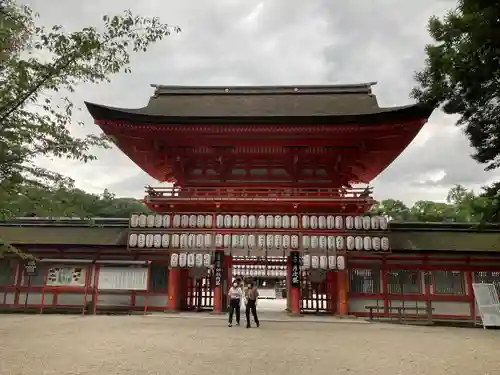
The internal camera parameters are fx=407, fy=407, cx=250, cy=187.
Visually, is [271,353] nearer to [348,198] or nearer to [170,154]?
[348,198]

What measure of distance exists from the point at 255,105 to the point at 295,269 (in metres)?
10.2

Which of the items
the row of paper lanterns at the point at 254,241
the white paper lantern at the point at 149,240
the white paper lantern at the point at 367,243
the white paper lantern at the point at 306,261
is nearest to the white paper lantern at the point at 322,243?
the row of paper lanterns at the point at 254,241

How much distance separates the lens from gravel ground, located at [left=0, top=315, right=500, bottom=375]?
318 inches

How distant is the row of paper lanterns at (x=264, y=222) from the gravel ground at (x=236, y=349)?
531 cm

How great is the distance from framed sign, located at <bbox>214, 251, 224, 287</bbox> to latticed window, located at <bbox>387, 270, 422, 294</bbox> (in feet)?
27.7

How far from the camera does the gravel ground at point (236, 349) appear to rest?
8078 millimetres

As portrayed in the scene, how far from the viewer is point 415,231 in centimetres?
2269

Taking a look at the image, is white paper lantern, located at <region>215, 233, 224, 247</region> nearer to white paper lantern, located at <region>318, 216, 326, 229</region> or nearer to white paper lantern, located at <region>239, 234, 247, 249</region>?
white paper lantern, located at <region>239, 234, 247, 249</region>

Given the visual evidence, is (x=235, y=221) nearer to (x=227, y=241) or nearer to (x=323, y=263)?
(x=227, y=241)

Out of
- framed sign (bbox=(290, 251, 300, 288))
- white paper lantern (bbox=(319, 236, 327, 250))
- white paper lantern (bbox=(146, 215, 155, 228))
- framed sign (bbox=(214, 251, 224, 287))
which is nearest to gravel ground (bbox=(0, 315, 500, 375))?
framed sign (bbox=(290, 251, 300, 288))

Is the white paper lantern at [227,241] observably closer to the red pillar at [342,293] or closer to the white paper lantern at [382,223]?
the red pillar at [342,293]

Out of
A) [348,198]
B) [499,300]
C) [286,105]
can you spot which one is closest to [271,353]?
[348,198]

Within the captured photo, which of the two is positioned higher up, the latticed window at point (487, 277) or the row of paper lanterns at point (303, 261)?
the row of paper lanterns at point (303, 261)

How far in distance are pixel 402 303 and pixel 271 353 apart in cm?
1256
